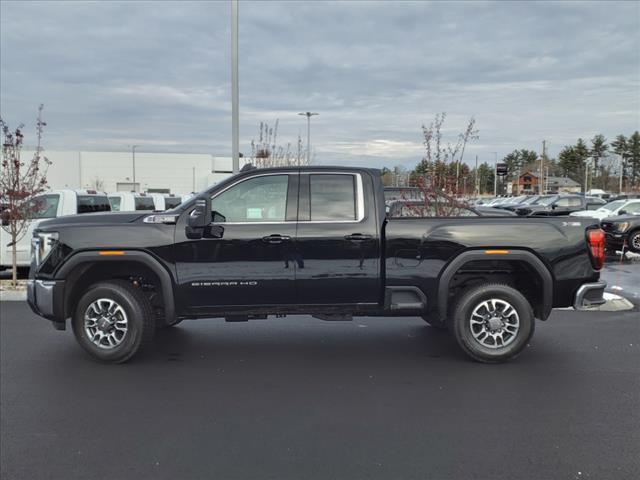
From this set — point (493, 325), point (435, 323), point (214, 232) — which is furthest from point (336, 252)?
point (435, 323)

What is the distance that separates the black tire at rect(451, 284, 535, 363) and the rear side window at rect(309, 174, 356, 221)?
60.1 inches

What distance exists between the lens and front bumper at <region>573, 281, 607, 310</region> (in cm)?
579

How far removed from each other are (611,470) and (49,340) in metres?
6.15

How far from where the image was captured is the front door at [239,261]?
5625mm

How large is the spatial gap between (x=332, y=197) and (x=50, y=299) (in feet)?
10.1

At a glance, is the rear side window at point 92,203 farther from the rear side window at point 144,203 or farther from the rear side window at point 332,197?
the rear side window at point 332,197

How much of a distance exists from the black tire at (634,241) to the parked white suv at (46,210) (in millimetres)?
14784

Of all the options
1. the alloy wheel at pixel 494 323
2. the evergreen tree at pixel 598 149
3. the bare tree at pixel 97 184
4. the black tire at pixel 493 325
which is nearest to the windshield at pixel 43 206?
the black tire at pixel 493 325

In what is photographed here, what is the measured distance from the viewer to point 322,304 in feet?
19.0

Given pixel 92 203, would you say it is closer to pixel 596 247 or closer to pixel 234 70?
pixel 234 70

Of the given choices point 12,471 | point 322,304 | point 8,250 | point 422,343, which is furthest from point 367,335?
point 8,250

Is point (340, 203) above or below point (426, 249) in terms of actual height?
above

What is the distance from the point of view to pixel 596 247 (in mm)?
5781

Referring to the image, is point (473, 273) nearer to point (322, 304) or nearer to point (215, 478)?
point (322, 304)
